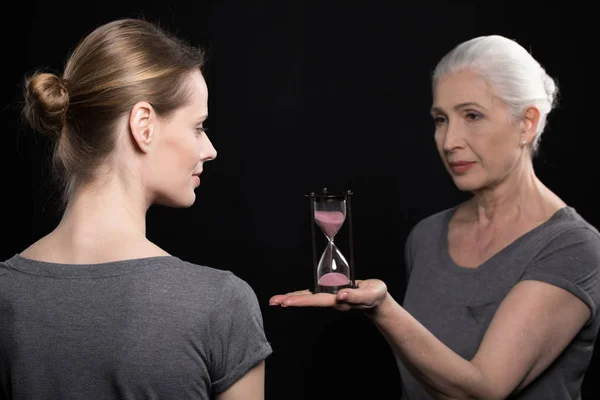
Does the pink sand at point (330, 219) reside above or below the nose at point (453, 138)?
below

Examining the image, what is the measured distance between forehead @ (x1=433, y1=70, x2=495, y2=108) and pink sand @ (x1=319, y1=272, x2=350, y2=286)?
0.72 metres

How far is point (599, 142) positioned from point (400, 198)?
85 cm

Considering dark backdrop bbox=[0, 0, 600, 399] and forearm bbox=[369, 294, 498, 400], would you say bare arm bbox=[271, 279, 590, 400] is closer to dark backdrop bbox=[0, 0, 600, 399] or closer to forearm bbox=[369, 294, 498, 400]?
forearm bbox=[369, 294, 498, 400]

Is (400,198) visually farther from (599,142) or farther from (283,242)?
(599,142)

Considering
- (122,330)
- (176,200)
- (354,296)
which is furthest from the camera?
(354,296)

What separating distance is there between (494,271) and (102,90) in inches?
48.1

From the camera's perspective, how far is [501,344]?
188 cm

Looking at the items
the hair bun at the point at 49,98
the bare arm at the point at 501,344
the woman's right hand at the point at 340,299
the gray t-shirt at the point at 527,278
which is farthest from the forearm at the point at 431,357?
the hair bun at the point at 49,98

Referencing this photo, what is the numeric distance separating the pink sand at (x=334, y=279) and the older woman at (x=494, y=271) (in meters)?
0.05

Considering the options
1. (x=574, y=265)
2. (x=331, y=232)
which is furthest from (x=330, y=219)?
(x=574, y=265)

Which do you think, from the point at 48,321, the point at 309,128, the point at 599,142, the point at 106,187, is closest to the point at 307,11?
the point at 309,128

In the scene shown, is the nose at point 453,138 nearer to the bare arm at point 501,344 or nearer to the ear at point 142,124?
the bare arm at point 501,344

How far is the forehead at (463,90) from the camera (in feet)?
7.12

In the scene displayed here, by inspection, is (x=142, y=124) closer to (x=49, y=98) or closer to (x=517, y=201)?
(x=49, y=98)
